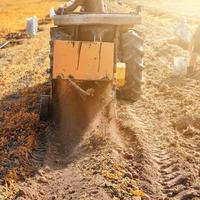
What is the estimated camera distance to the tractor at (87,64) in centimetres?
874

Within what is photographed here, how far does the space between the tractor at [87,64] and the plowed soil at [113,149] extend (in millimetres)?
357

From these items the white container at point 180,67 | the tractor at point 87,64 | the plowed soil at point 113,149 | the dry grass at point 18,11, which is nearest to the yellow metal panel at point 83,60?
the tractor at point 87,64

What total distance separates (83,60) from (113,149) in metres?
1.85

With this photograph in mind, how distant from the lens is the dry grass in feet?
80.8

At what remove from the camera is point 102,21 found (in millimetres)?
8852

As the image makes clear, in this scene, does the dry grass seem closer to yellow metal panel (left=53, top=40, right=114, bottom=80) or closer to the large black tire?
the large black tire

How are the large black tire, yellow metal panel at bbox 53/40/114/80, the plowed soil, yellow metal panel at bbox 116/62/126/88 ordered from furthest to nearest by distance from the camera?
1. the large black tire
2. yellow metal panel at bbox 116/62/126/88
3. yellow metal panel at bbox 53/40/114/80
4. the plowed soil

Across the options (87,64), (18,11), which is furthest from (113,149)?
(18,11)

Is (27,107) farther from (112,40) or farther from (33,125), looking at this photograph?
(112,40)

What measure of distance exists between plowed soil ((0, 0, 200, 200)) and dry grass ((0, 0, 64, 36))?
41.1 feet

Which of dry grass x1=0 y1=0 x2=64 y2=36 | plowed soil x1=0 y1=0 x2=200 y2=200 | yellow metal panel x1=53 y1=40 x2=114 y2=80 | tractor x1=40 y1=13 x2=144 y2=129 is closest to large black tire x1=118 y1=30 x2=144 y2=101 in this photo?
tractor x1=40 y1=13 x2=144 y2=129

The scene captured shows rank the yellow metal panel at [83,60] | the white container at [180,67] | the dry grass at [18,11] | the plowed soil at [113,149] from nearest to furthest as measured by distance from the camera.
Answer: the plowed soil at [113,149] < the yellow metal panel at [83,60] < the white container at [180,67] < the dry grass at [18,11]

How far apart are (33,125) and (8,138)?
21.7 inches

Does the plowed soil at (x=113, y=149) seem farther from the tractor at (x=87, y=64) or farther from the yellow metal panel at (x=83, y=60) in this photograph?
the yellow metal panel at (x=83, y=60)
